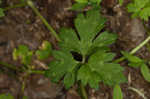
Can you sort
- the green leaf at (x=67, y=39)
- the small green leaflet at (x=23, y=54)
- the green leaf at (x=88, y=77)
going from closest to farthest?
1. the green leaf at (x=88, y=77)
2. the green leaf at (x=67, y=39)
3. the small green leaflet at (x=23, y=54)

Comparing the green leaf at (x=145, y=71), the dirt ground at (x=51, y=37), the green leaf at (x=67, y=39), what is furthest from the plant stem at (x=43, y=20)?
the green leaf at (x=145, y=71)

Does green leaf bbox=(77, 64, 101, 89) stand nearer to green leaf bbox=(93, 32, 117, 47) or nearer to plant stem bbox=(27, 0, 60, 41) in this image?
green leaf bbox=(93, 32, 117, 47)

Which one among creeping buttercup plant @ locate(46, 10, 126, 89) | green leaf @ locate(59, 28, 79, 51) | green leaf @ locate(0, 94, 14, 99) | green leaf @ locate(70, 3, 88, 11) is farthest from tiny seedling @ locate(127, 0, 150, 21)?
green leaf @ locate(0, 94, 14, 99)

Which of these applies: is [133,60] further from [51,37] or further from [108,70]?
[51,37]

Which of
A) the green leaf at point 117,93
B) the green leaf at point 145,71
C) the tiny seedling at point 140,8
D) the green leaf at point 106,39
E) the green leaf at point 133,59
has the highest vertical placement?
the tiny seedling at point 140,8

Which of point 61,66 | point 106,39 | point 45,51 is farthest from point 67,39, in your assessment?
point 45,51

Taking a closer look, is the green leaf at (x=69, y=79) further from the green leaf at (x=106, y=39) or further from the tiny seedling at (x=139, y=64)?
the tiny seedling at (x=139, y=64)

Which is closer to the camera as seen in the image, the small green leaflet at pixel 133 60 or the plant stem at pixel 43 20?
the small green leaflet at pixel 133 60
